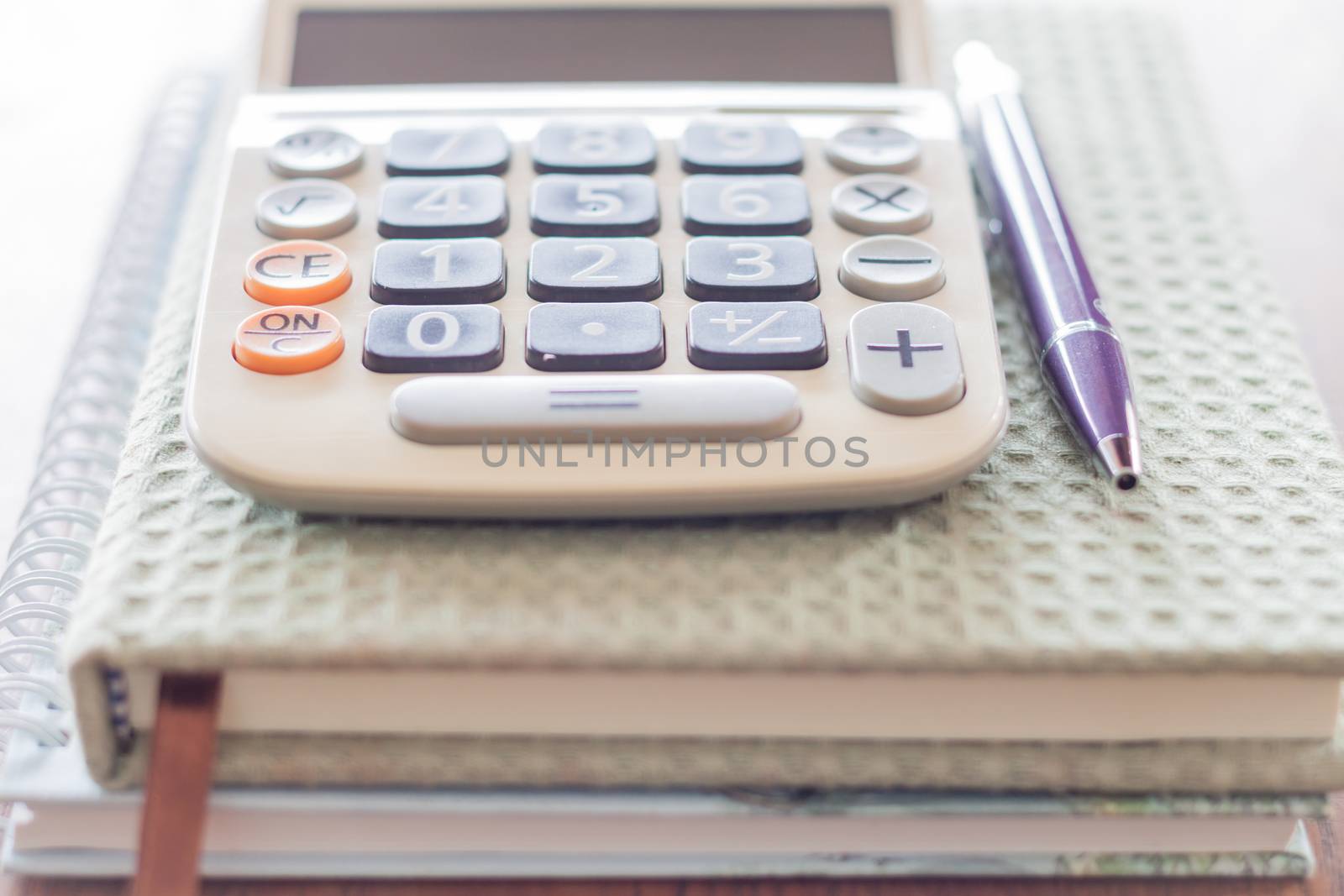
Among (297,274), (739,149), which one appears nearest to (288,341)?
(297,274)

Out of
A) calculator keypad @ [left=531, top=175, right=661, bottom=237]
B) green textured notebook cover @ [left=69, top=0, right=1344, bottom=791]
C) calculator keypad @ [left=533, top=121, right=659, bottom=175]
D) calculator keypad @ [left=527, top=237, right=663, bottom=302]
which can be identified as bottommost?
green textured notebook cover @ [left=69, top=0, right=1344, bottom=791]

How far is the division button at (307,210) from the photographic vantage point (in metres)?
0.31

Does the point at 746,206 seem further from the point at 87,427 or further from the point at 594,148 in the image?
the point at 87,427

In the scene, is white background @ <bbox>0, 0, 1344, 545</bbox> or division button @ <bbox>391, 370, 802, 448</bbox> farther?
white background @ <bbox>0, 0, 1344, 545</bbox>

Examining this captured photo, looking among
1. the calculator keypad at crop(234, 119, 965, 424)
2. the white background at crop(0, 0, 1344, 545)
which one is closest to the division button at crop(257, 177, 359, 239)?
the calculator keypad at crop(234, 119, 965, 424)

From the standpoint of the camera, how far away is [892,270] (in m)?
0.31

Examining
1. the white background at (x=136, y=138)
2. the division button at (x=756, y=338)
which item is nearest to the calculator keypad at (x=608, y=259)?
the division button at (x=756, y=338)

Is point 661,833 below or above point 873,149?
below

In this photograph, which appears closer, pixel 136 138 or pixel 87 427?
pixel 87 427

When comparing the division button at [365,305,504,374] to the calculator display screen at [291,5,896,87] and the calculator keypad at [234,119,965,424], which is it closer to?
the calculator keypad at [234,119,965,424]

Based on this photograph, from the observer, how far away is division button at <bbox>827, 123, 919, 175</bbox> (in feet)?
1.11

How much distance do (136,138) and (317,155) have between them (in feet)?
0.56

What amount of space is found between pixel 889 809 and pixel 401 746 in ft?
0.32

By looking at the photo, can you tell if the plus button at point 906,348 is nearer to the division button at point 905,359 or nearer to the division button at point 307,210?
the division button at point 905,359
